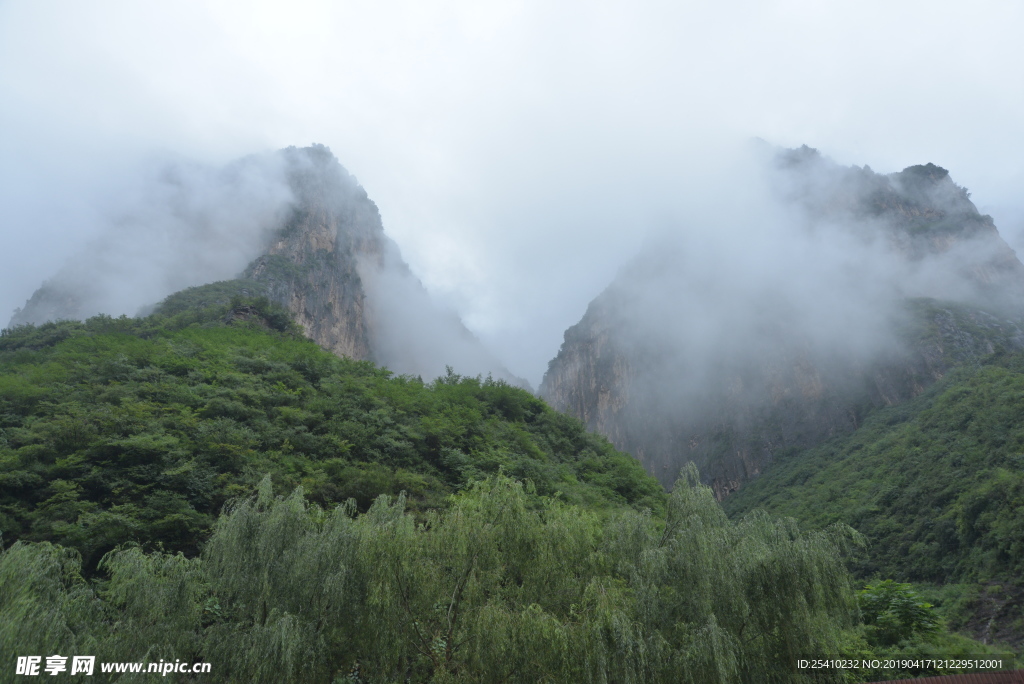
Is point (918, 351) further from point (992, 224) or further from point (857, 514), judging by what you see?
point (992, 224)

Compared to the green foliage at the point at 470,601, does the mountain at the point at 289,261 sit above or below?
above

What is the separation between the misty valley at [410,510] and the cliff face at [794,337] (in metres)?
1.49

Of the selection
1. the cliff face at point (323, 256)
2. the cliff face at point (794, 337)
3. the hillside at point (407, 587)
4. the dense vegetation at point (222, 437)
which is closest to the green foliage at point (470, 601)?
the hillside at point (407, 587)

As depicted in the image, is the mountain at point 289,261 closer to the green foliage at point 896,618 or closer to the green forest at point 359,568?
the green forest at point 359,568

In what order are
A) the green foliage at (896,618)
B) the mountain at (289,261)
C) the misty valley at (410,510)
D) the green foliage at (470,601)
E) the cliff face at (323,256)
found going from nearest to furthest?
the green foliage at (470,601) → the misty valley at (410,510) → the green foliage at (896,618) → the cliff face at (323,256) → the mountain at (289,261)

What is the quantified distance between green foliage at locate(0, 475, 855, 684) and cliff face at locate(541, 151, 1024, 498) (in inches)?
2245

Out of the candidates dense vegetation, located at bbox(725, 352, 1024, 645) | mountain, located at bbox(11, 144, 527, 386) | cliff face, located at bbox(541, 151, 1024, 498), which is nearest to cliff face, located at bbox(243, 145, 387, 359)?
mountain, located at bbox(11, 144, 527, 386)

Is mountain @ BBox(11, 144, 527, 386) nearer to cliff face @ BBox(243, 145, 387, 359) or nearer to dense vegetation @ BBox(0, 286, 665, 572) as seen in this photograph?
cliff face @ BBox(243, 145, 387, 359)

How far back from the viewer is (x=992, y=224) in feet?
317

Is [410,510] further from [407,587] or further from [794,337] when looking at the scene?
[794,337]

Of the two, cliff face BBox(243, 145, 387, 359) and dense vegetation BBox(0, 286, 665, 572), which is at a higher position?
cliff face BBox(243, 145, 387, 359)

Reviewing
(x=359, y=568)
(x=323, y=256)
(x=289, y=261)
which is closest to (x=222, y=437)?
(x=359, y=568)

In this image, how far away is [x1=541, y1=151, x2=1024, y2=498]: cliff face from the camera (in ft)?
234

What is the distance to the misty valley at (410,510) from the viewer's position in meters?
7.80
